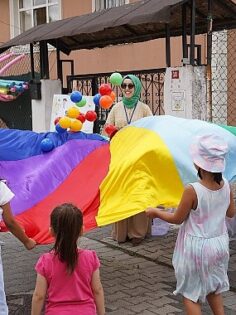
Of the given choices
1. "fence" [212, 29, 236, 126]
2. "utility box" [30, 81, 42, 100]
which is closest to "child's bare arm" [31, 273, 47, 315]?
"utility box" [30, 81, 42, 100]

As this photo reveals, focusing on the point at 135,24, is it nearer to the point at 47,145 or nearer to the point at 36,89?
the point at 47,145

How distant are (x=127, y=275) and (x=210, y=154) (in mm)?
2412

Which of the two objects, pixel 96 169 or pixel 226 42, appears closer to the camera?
pixel 96 169

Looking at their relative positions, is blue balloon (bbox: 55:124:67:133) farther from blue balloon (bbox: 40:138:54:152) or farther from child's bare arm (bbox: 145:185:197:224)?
child's bare arm (bbox: 145:185:197:224)

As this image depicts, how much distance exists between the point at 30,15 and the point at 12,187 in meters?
13.8

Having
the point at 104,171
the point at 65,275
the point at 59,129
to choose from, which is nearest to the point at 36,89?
the point at 59,129

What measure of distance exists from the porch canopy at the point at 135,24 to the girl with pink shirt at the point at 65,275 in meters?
4.15

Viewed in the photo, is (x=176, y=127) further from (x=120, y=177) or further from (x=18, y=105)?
(x=18, y=105)

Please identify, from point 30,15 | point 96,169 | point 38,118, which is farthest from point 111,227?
point 30,15

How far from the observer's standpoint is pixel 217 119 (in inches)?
440

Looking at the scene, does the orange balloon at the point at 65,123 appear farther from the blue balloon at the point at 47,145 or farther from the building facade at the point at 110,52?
the building facade at the point at 110,52

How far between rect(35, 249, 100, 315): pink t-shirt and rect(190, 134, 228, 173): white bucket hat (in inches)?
41.3

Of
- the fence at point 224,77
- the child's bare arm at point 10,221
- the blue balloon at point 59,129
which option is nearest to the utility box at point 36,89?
the fence at point 224,77

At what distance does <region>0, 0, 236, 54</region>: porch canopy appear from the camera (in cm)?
695
